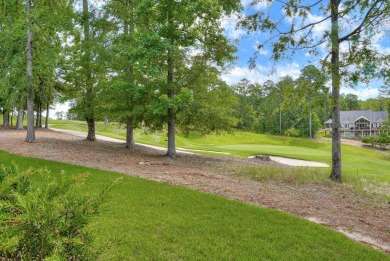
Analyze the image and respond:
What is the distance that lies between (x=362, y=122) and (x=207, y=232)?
78827 millimetres

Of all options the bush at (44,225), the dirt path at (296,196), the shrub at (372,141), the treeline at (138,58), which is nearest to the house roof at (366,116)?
the shrub at (372,141)

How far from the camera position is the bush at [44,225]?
159cm

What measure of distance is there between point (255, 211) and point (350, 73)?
329cm

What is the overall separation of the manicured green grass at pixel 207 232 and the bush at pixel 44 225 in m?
1.85

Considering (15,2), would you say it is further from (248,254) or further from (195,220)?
(248,254)

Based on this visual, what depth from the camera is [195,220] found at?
567 centimetres

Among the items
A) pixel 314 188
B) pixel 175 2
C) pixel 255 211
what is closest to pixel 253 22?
pixel 255 211

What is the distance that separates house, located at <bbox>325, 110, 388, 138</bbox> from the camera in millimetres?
69938

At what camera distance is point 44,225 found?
1639 mm

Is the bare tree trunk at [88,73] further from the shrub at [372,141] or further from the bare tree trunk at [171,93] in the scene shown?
the shrub at [372,141]

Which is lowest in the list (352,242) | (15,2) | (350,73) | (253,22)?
(352,242)

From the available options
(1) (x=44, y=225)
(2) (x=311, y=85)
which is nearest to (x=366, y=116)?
(2) (x=311, y=85)

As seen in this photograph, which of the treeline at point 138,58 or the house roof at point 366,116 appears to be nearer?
the treeline at point 138,58

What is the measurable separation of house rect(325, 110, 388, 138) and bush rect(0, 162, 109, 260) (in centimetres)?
7827
